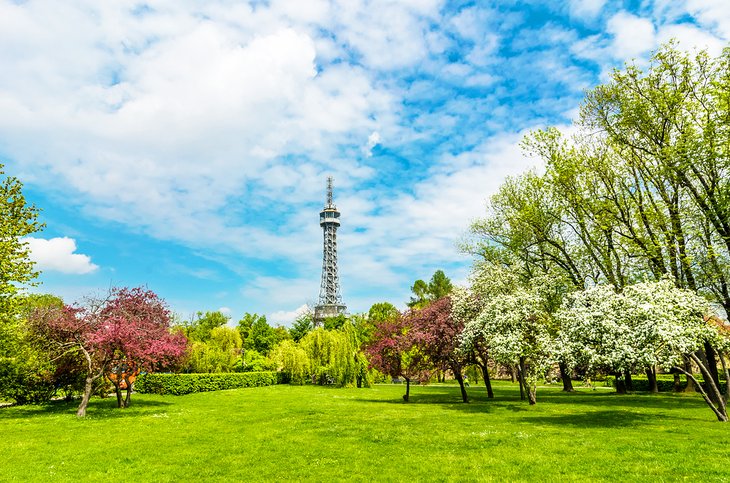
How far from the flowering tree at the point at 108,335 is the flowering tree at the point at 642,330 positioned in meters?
23.0

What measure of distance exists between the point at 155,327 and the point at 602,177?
31.5m

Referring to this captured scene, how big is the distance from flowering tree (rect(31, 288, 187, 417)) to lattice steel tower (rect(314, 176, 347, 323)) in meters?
101

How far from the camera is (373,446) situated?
1473cm

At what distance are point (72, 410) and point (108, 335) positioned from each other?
743 centimetres

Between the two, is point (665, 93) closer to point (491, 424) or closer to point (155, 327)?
point (491, 424)

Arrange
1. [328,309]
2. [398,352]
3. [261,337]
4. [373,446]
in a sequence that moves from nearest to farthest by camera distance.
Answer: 1. [373,446]
2. [398,352]
3. [261,337]
4. [328,309]

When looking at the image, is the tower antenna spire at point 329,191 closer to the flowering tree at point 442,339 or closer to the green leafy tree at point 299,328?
the green leafy tree at point 299,328

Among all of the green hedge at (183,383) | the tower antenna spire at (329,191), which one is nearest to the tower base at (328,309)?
the tower antenna spire at (329,191)

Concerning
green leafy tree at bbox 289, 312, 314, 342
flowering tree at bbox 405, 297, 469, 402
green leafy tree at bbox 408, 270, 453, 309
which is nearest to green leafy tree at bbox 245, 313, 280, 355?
green leafy tree at bbox 289, 312, 314, 342

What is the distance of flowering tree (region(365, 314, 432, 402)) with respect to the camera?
30.1 metres

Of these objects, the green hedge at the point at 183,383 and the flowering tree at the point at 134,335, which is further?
the green hedge at the point at 183,383

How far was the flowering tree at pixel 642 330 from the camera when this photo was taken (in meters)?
16.6

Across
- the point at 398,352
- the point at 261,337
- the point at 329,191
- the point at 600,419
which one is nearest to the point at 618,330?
the point at 600,419

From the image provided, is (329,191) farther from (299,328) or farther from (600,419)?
(600,419)
